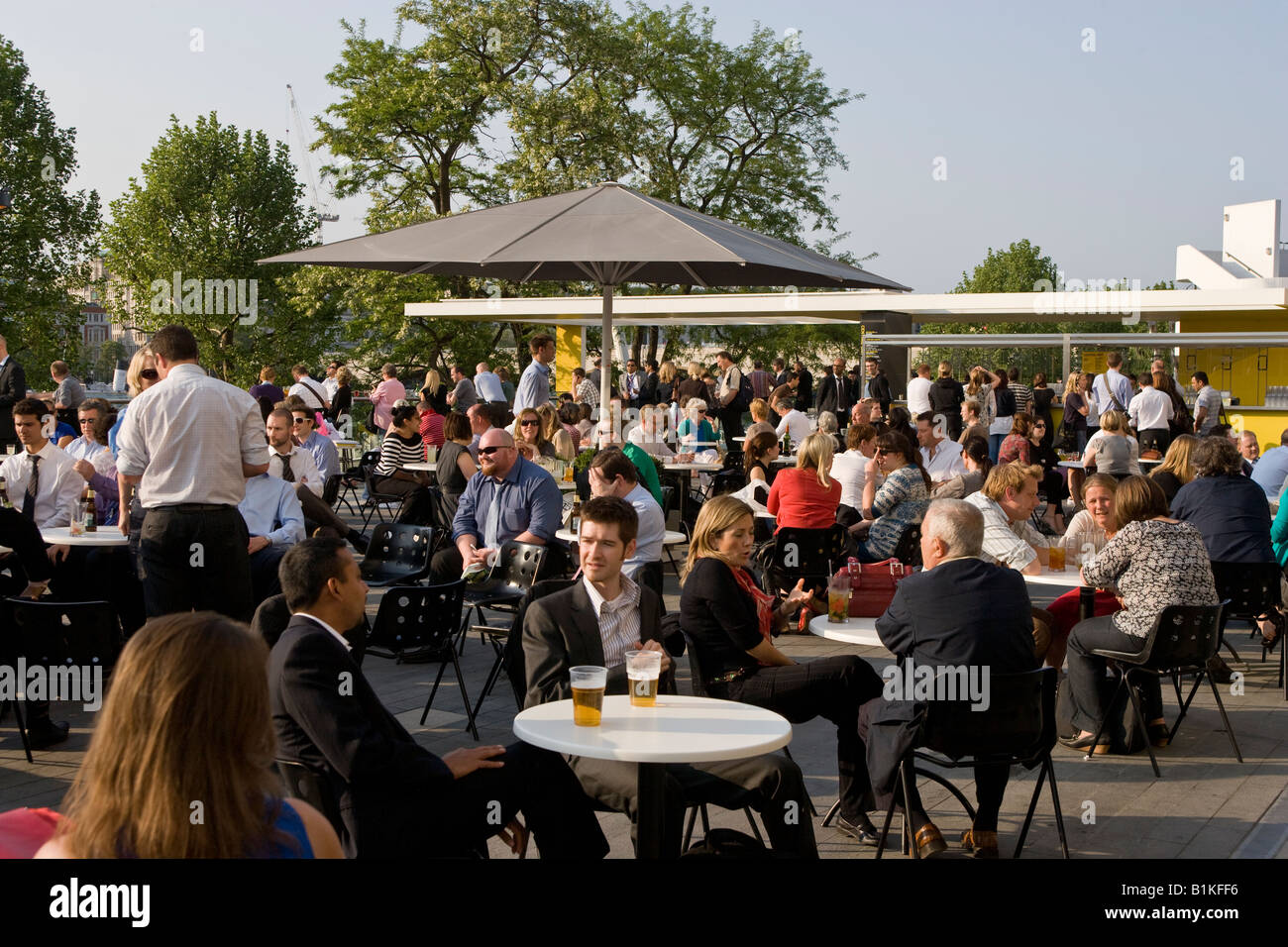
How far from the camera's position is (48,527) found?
6.79m

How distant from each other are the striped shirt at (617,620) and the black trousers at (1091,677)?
8.44ft

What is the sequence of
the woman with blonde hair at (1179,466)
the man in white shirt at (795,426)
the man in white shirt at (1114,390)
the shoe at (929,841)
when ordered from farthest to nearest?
1. the man in white shirt at (1114,390)
2. the man in white shirt at (795,426)
3. the woman with blonde hair at (1179,466)
4. the shoe at (929,841)

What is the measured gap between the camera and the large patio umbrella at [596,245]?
677cm

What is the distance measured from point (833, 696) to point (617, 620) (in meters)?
0.95

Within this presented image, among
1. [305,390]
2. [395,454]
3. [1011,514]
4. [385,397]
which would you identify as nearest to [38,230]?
[385,397]

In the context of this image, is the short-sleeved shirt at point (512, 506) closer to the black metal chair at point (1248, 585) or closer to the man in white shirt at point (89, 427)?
the man in white shirt at point (89, 427)

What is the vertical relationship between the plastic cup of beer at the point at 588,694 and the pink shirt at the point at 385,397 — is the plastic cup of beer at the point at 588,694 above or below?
below

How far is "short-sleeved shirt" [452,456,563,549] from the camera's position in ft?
22.2

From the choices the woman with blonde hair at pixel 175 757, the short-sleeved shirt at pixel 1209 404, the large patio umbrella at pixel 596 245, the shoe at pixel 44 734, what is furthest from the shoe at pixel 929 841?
the short-sleeved shirt at pixel 1209 404

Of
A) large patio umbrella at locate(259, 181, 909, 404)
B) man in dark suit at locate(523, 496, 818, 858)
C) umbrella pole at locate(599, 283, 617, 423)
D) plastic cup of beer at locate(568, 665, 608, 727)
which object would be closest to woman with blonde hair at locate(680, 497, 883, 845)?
man in dark suit at locate(523, 496, 818, 858)

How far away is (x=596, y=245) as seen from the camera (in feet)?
22.6
